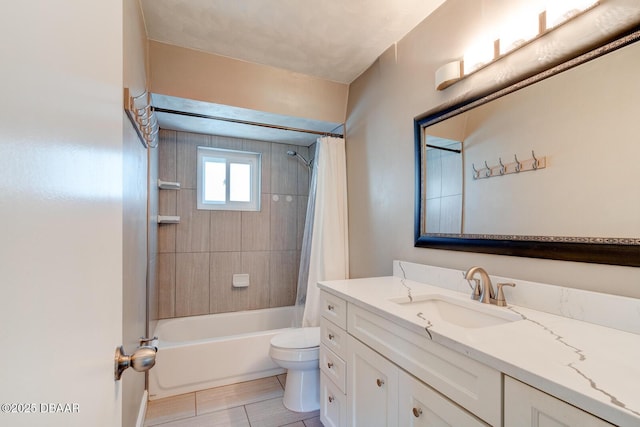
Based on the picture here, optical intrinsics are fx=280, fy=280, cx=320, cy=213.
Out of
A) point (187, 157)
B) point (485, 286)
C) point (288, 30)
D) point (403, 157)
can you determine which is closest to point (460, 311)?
point (485, 286)

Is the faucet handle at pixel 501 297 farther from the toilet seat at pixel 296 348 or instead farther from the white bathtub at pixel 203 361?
the white bathtub at pixel 203 361

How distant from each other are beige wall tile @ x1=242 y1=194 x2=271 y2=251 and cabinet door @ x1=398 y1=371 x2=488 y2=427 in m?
2.27

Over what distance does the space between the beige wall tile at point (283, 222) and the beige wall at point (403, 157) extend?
935 mm

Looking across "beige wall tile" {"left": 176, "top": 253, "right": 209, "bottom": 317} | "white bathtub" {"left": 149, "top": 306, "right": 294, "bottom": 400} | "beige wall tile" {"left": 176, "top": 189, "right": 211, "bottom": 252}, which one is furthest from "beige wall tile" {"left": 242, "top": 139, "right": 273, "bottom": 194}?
"white bathtub" {"left": 149, "top": 306, "right": 294, "bottom": 400}

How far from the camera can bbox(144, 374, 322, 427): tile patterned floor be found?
5.84 feet

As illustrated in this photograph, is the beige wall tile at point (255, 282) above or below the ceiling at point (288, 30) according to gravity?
below

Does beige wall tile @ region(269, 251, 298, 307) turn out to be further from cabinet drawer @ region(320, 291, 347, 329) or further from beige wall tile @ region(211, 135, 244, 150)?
cabinet drawer @ region(320, 291, 347, 329)

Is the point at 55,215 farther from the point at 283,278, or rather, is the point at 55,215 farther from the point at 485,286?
the point at 283,278

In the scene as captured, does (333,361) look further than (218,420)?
No

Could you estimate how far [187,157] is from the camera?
2.80m

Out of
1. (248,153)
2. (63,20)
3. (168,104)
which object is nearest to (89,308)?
(63,20)

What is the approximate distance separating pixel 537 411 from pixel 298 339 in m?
1.62

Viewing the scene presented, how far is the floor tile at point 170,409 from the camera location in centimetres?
182

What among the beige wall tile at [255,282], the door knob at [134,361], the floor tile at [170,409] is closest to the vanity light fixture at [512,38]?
the door knob at [134,361]
